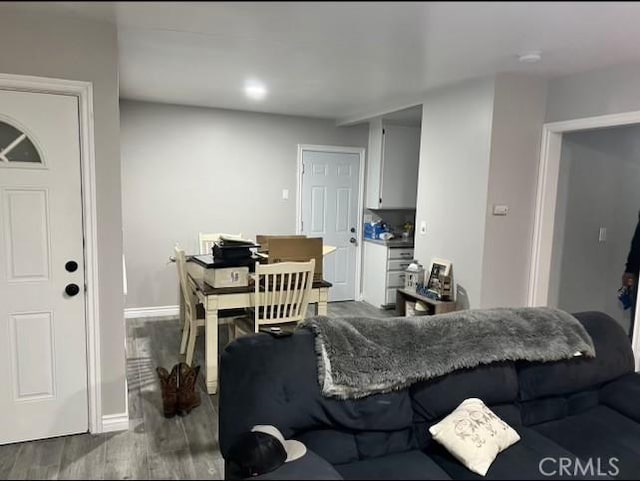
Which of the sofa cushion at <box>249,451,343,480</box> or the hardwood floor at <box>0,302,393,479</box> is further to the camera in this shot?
the sofa cushion at <box>249,451,343,480</box>

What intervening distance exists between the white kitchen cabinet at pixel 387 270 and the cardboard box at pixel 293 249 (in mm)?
2080

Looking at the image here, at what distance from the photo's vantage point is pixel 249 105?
189 inches

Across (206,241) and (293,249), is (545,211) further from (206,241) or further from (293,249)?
(206,241)

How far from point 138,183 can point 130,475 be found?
4.20 metres

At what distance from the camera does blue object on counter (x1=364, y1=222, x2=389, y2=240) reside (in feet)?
18.7

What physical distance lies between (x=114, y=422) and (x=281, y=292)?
1.29 m

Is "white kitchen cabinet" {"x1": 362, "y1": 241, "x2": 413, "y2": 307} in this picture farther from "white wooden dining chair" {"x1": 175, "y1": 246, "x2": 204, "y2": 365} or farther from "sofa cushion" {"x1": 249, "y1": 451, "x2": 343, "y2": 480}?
"sofa cushion" {"x1": 249, "y1": 451, "x2": 343, "y2": 480}

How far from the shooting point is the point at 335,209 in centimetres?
577

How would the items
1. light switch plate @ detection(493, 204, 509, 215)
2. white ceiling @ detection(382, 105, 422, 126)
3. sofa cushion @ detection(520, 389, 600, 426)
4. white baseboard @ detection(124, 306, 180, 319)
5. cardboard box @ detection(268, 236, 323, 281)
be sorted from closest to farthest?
sofa cushion @ detection(520, 389, 600, 426)
cardboard box @ detection(268, 236, 323, 281)
light switch plate @ detection(493, 204, 509, 215)
white ceiling @ detection(382, 105, 422, 126)
white baseboard @ detection(124, 306, 180, 319)

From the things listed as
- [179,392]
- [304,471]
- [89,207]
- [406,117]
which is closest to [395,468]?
[304,471]

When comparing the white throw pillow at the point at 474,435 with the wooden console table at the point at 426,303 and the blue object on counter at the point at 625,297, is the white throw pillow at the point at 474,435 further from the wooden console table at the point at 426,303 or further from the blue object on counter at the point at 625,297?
the blue object on counter at the point at 625,297

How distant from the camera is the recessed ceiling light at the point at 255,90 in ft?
12.5

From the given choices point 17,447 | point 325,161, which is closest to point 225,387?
point 17,447

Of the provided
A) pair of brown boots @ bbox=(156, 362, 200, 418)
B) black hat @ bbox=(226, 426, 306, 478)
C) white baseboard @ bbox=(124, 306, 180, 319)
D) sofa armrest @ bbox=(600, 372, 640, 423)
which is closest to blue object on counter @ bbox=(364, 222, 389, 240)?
white baseboard @ bbox=(124, 306, 180, 319)
